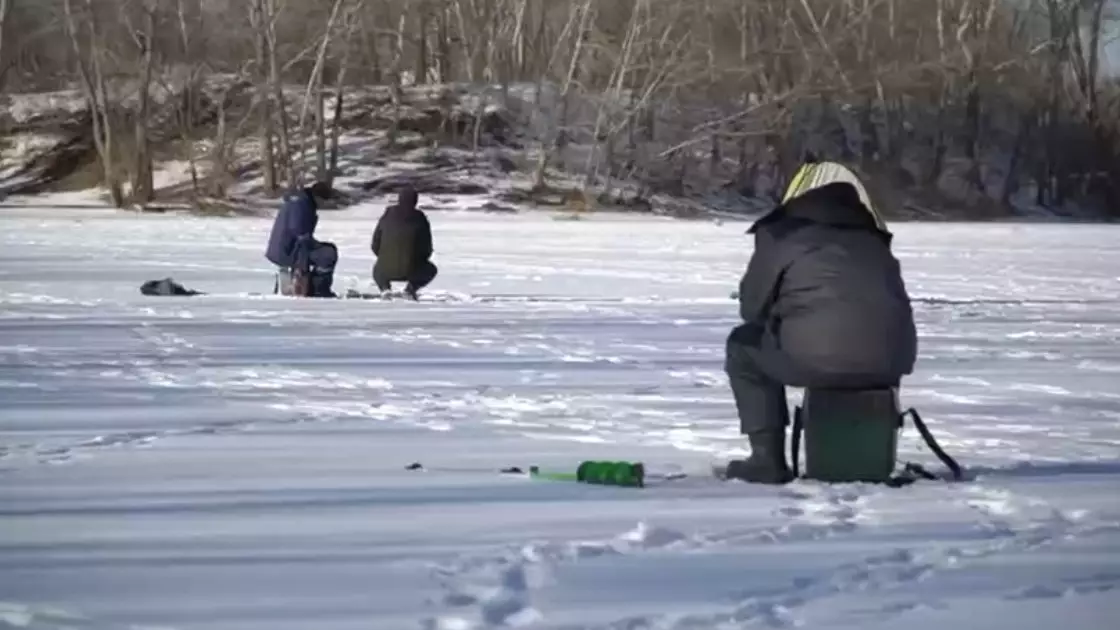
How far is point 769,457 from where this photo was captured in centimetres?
639

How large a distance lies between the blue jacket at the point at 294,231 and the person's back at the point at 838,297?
10.1 m

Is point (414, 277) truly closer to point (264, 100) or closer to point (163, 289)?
point (163, 289)

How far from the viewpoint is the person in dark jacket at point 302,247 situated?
52.0ft

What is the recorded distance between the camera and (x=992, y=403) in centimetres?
924

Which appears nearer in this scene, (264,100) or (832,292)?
(832,292)

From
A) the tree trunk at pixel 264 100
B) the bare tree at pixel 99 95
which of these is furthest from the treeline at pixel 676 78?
the bare tree at pixel 99 95


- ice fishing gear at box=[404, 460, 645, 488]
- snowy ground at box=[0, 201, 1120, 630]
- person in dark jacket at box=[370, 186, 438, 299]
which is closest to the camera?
snowy ground at box=[0, 201, 1120, 630]

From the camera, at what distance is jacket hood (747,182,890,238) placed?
629 centimetres

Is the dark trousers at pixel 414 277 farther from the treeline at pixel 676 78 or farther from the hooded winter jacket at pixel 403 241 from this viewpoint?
the treeline at pixel 676 78

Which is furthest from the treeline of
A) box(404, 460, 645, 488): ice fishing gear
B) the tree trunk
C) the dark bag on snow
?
box(404, 460, 645, 488): ice fishing gear

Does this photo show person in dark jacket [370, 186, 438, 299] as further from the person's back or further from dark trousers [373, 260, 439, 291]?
the person's back

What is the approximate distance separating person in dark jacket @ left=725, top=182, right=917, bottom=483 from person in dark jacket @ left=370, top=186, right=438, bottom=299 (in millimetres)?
9908

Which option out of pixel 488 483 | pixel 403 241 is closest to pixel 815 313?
pixel 488 483

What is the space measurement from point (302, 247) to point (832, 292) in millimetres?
10457
